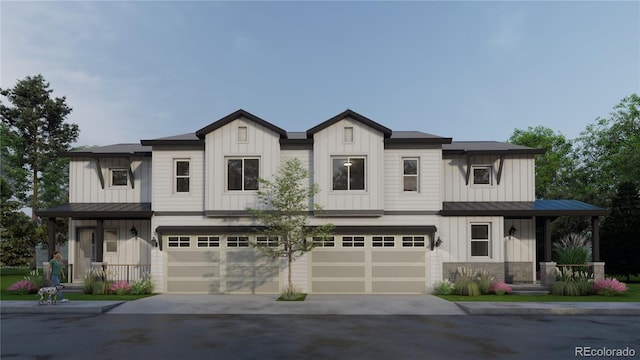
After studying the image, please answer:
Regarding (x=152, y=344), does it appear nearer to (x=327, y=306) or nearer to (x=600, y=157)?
(x=327, y=306)

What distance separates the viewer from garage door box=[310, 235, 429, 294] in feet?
68.2

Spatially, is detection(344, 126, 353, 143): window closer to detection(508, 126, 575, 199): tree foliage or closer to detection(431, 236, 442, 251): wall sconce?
detection(431, 236, 442, 251): wall sconce

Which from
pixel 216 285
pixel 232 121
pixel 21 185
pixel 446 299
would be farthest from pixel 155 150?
pixel 21 185

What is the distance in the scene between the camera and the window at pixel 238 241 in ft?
69.1

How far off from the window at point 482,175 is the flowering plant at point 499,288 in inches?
203

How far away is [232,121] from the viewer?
2086 cm

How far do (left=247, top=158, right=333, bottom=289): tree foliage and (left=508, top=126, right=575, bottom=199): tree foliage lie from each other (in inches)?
1270

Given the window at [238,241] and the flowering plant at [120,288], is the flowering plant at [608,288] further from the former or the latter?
the flowering plant at [120,288]

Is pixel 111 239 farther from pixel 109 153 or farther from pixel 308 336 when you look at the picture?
pixel 308 336

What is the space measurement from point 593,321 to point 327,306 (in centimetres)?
801

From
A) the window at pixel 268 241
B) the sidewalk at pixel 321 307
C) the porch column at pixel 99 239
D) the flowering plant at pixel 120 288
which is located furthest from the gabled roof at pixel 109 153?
the sidewalk at pixel 321 307

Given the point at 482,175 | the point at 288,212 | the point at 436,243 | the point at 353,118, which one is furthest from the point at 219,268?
the point at 482,175

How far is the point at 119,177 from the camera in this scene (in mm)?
23562

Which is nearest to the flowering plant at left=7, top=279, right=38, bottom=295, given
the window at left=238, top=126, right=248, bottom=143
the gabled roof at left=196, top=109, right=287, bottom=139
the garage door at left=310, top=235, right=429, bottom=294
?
the gabled roof at left=196, top=109, right=287, bottom=139
